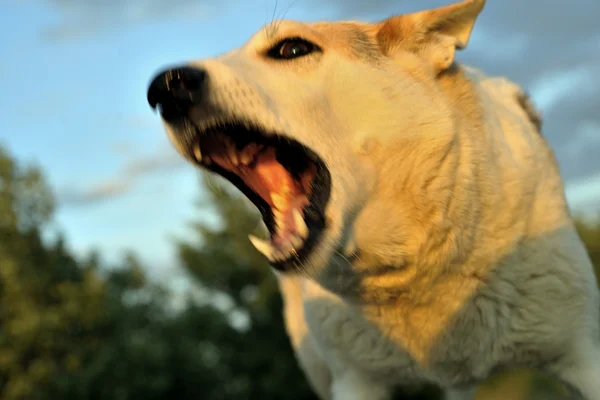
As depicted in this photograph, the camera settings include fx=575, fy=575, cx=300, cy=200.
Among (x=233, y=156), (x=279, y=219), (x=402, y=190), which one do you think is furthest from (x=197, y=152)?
(x=402, y=190)

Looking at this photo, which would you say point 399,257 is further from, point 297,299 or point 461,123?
point 297,299

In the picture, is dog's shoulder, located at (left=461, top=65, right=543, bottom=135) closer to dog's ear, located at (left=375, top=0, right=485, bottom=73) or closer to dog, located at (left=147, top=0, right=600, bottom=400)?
dog, located at (left=147, top=0, right=600, bottom=400)

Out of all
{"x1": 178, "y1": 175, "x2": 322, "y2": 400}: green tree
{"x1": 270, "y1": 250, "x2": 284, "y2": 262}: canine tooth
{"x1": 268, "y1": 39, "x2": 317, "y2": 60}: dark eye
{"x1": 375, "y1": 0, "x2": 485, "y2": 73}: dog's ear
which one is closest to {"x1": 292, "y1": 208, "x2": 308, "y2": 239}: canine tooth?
{"x1": 270, "y1": 250, "x2": 284, "y2": 262}: canine tooth

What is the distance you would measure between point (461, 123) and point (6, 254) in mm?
21892

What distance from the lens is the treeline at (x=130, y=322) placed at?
1933cm

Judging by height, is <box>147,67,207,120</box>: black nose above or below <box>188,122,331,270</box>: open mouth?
above

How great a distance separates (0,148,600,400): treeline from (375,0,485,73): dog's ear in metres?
15.6

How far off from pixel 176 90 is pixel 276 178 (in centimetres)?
58

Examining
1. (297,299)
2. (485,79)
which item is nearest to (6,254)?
(297,299)

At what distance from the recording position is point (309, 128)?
236 centimetres

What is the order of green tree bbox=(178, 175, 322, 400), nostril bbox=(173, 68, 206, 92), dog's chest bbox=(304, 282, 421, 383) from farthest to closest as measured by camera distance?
1. green tree bbox=(178, 175, 322, 400)
2. dog's chest bbox=(304, 282, 421, 383)
3. nostril bbox=(173, 68, 206, 92)

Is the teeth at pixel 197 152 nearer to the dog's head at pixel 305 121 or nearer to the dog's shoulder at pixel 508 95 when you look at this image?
the dog's head at pixel 305 121

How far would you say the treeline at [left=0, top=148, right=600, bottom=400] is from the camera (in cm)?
1933

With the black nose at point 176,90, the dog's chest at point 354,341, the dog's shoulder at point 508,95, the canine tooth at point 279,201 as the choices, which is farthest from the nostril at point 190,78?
the dog's shoulder at point 508,95
